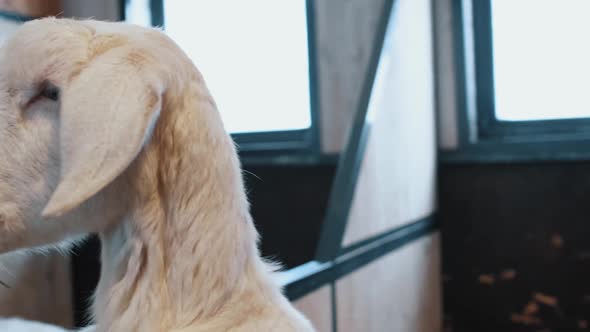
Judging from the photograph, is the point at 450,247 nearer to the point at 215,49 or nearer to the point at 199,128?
the point at 215,49

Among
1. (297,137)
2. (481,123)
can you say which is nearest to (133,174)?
(297,137)

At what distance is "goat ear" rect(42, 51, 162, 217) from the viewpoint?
0.50 meters

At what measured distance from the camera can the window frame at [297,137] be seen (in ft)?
6.44

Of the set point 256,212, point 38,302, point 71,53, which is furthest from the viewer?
point 256,212

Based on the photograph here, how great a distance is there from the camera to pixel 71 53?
0.55 m

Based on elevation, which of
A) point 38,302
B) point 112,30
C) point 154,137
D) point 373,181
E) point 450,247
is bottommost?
point 450,247

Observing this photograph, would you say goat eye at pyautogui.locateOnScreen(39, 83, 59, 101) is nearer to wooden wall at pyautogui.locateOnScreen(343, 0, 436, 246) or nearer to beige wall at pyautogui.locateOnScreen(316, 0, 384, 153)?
wooden wall at pyautogui.locateOnScreen(343, 0, 436, 246)

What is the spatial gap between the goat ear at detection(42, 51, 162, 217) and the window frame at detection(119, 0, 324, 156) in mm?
1446

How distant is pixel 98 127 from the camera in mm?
508

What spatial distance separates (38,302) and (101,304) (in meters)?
0.85

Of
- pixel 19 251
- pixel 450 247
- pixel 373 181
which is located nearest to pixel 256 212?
pixel 373 181

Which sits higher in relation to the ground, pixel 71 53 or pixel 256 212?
pixel 71 53

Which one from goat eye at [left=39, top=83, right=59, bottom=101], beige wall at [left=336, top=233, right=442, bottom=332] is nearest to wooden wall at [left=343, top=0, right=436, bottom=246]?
beige wall at [left=336, top=233, right=442, bottom=332]

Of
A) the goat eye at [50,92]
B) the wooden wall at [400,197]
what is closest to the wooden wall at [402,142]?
the wooden wall at [400,197]
